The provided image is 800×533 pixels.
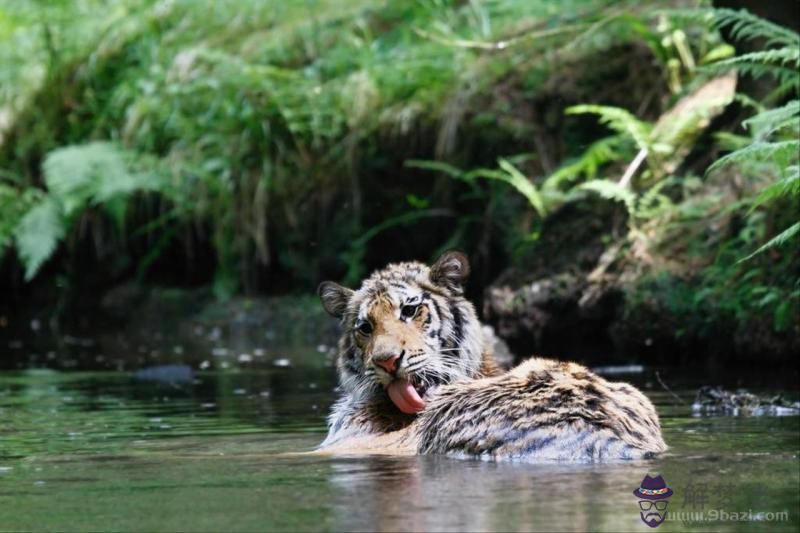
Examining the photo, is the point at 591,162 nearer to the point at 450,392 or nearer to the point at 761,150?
the point at 761,150

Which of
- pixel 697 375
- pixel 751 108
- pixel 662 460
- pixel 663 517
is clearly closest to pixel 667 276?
pixel 697 375

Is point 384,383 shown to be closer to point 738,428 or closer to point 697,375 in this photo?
point 738,428

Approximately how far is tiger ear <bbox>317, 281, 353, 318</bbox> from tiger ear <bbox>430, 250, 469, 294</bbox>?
1.72 ft

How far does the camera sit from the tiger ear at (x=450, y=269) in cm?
721

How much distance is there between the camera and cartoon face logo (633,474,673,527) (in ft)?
13.9

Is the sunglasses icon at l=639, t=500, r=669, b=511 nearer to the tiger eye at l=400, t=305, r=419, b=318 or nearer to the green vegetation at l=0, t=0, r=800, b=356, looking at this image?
the tiger eye at l=400, t=305, r=419, b=318

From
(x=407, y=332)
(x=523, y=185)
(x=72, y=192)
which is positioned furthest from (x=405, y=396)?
(x=72, y=192)

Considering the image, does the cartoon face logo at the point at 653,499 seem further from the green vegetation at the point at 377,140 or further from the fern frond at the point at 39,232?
the fern frond at the point at 39,232

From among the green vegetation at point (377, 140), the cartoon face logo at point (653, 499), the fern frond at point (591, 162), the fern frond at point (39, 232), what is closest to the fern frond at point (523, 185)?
the green vegetation at point (377, 140)

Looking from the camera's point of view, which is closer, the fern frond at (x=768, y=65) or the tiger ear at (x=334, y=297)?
the tiger ear at (x=334, y=297)

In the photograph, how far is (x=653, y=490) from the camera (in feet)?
15.3

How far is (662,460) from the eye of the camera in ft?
18.5

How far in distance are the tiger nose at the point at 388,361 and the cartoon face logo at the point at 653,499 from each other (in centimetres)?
198

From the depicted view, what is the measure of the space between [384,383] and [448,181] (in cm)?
873
